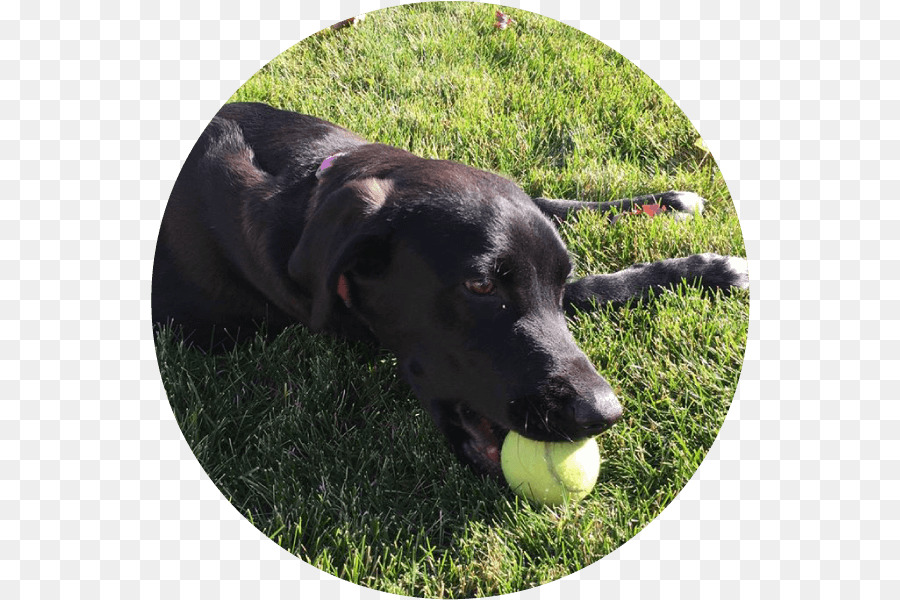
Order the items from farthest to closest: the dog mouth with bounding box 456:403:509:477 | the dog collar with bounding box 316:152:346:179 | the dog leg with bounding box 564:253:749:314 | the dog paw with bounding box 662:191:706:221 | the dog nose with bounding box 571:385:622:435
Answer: the dog paw with bounding box 662:191:706:221 < the dog leg with bounding box 564:253:749:314 < the dog collar with bounding box 316:152:346:179 < the dog mouth with bounding box 456:403:509:477 < the dog nose with bounding box 571:385:622:435

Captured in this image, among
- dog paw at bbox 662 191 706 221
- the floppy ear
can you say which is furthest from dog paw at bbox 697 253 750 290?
the floppy ear

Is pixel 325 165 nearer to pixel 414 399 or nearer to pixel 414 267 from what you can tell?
pixel 414 267

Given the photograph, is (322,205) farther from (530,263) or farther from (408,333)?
(530,263)

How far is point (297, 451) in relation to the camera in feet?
10.1

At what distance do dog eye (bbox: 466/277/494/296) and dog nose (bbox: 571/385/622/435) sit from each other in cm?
48

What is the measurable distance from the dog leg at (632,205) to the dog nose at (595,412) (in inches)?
60.2

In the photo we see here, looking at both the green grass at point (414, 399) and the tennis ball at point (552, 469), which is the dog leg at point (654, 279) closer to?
the green grass at point (414, 399)

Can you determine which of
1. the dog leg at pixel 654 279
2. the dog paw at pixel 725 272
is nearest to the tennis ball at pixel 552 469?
the dog leg at pixel 654 279

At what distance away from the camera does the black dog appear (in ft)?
8.75

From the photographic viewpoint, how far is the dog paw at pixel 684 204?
4004mm

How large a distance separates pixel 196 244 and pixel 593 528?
→ 6.99 feet

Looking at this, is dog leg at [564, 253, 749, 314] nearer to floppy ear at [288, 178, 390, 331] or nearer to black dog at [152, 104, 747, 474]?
black dog at [152, 104, 747, 474]

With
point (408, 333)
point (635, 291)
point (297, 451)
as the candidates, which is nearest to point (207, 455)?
point (297, 451)

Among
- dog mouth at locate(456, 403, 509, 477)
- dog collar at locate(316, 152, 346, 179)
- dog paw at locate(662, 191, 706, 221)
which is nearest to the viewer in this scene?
dog mouth at locate(456, 403, 509, 477)
